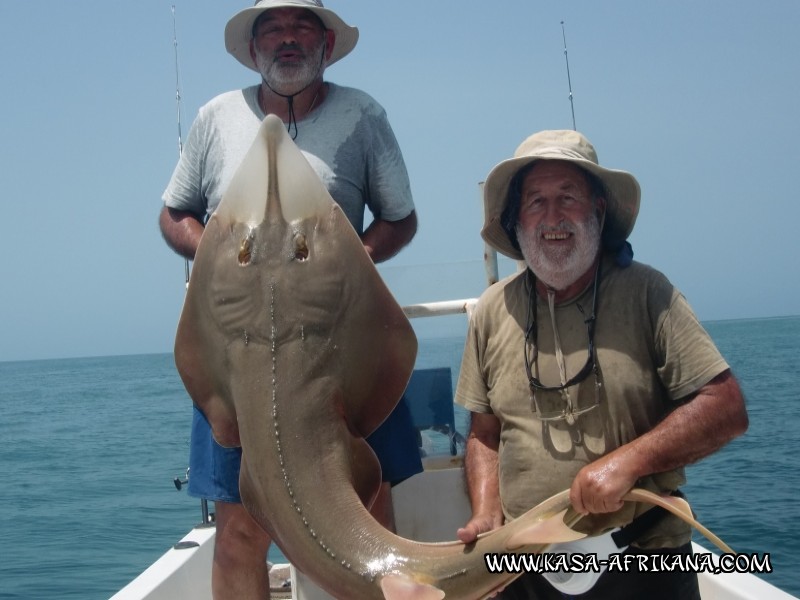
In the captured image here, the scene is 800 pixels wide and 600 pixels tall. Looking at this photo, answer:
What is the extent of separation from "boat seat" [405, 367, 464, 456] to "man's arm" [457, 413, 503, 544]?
4.24ft

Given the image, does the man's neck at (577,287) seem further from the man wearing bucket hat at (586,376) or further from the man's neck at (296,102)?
the man's neck at (296,102)

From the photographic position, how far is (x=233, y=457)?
11.0ft

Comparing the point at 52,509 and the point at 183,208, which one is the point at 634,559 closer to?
the point at 183,208

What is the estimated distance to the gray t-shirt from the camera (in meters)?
3.57

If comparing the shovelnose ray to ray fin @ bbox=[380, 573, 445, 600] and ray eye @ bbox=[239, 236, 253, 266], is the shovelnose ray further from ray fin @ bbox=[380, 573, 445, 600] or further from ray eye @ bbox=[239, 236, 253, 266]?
ray fin @ bbox=[380, 573, 445, 600]

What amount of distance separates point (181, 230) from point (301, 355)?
1221 millimetres

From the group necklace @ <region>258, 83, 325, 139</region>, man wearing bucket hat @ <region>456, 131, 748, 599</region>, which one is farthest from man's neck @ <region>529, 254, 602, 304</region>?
necklace @ <region>258, 83, 325, 139</region>

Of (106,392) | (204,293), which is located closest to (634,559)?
(204,293)

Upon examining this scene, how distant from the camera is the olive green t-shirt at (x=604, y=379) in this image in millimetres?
3080

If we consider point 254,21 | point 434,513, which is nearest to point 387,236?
point 254,21

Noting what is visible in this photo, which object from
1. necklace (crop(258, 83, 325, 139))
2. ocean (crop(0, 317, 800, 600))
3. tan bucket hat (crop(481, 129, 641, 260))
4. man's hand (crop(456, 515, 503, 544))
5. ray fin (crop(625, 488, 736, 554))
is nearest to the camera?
ray fin (crop(625, 488, 736, 554))

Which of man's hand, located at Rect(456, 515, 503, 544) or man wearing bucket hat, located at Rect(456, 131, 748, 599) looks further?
man's hand, located at Rect(456, 515, 503, 544)

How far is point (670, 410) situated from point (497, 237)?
1124 mm

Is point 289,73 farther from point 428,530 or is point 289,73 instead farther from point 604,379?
point 428,530
